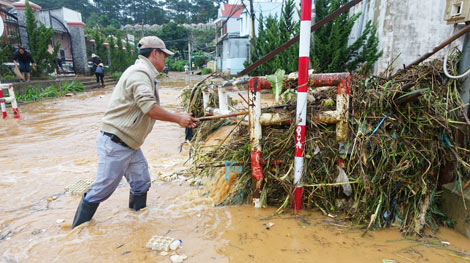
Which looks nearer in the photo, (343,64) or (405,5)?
(405,5)

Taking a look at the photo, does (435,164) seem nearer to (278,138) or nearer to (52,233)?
(278,138)

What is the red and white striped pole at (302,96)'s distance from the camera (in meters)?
2.37

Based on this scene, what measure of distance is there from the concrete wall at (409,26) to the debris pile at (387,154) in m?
7.86

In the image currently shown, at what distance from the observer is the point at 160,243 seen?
2324 millimetres

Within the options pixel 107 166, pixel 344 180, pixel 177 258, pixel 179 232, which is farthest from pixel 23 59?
pixel 344 180

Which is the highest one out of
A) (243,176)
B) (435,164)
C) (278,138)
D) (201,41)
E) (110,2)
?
(110,2)

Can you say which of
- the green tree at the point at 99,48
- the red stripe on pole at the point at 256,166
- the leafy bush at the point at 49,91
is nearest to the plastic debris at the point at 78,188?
the red stripe on pole at the point at 256,166

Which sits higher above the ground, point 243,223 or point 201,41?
point 201,41

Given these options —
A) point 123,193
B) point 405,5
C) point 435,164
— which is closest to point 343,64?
point 405,5

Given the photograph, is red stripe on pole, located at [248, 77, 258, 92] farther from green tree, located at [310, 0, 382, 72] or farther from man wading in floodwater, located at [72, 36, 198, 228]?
green tree, located at [310, 0, 382, 72]

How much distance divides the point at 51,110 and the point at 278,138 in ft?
32.2

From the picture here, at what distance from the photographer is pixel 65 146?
228 inches

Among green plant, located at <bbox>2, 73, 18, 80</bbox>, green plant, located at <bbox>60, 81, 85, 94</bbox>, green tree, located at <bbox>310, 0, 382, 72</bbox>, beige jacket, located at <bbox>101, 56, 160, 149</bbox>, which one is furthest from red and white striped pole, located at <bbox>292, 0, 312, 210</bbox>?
green plant, located at <bbox>60, 81, 85, 94</bbox>

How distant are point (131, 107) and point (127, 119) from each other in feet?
0.39
